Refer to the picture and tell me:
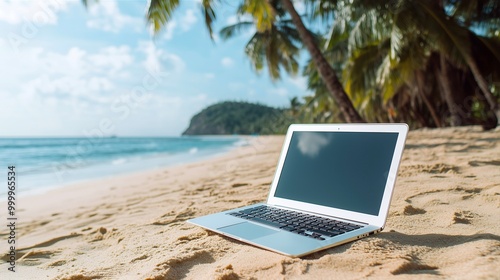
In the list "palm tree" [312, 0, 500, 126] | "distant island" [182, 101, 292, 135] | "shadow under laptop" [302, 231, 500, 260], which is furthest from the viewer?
"distant island" [182, 101, 292, 135]

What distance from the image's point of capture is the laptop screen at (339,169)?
144 centimetres

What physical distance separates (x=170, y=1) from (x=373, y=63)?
7629 millimetres

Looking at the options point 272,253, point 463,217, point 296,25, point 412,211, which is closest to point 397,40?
point 296,25

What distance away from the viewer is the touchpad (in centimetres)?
143

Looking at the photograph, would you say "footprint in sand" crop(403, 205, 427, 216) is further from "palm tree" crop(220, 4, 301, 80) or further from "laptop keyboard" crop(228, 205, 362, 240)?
"palm tree" crop(220, 4, 301, 80)

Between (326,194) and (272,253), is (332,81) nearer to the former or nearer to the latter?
(326,194)

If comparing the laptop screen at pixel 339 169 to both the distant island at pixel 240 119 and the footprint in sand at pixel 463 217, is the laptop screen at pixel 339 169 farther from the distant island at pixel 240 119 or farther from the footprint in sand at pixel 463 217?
the distant island at pixel 240 119

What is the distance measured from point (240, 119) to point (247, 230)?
6567 centimetres

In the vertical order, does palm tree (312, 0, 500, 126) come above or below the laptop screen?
above

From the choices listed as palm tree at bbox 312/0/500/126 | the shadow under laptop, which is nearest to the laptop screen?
the shadow under laptop

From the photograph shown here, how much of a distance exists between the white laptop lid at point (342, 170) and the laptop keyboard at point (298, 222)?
2.1 inches

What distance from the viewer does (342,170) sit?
5.08 feet

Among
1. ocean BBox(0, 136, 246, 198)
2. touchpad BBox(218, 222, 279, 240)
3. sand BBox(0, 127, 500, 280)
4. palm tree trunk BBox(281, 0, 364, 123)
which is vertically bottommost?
ocean BBox(0, 136, 246, 198)

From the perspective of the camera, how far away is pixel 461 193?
215 cm
